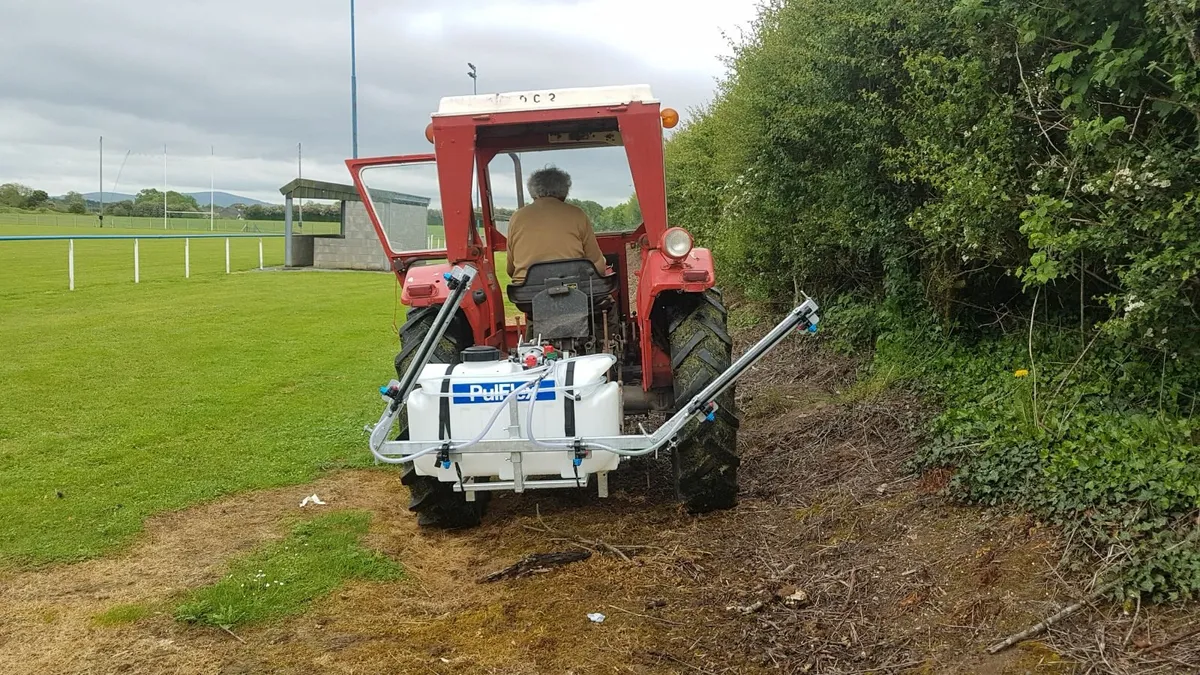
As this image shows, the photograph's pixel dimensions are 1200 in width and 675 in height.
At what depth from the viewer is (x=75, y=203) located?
8175cm

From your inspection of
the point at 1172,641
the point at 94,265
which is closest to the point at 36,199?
the point at 94,265

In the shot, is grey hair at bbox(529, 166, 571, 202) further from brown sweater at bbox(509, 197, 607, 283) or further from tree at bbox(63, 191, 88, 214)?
tree at bbox(63, 191, 88, 214)

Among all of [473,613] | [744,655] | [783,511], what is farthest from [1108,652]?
[473,613]

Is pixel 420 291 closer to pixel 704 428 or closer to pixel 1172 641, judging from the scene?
pixel 704 428

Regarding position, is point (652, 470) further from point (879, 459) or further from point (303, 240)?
point (303, 240)

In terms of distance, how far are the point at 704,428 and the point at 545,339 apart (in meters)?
1.00

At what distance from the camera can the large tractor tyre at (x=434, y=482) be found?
462cm

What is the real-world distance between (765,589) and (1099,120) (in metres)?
2.40

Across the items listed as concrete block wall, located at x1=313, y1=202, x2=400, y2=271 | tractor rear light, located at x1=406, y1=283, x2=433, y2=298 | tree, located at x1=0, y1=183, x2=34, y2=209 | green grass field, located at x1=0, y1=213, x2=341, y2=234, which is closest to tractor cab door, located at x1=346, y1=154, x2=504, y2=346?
tractor rear light, located at x1=406, y1=283, x2=433, y2=298

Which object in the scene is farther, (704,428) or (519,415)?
(704,428)

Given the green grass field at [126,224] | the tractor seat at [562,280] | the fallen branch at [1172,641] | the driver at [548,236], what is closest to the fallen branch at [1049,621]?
the fallen branch at [1172,641]

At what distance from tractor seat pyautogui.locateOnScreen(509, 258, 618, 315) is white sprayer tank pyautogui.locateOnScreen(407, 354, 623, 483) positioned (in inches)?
39.9

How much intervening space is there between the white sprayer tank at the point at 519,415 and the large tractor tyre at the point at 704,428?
637mm

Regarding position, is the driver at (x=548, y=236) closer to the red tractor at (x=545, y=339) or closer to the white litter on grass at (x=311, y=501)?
the red tractor at (x=545, y=339)
